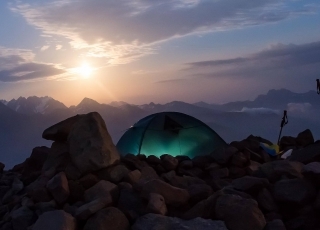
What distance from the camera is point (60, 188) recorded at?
285 inches

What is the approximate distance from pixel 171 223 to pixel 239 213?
3.19ft

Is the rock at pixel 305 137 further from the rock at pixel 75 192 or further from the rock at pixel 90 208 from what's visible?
the rock at pixel 90 208

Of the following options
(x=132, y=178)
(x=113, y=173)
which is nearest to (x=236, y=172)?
(x=132, y=178)

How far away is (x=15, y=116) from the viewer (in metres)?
113

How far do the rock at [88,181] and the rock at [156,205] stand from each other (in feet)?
5.14

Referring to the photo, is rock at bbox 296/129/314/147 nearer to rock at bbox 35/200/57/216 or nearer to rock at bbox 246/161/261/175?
rock at bbox 246/161/261/175

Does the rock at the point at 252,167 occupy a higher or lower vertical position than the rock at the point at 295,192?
lower

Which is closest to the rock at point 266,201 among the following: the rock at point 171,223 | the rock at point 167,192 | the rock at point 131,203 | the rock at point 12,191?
the rock at point 171,223

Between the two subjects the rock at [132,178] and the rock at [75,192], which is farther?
the rock at [132,178]

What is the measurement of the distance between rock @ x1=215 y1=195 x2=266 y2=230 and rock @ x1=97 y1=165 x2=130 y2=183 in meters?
2.19

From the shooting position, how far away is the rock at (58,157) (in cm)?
879

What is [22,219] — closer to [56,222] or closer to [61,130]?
[56,222]

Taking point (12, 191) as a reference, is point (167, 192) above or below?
above

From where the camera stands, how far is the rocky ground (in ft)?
19.8
